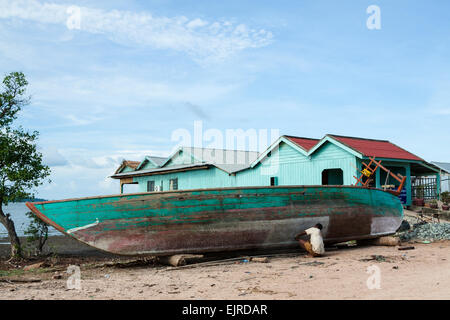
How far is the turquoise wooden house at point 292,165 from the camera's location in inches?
661

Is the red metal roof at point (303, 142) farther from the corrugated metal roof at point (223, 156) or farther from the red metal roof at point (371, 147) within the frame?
the corrugated metal roof at point (223, 156)

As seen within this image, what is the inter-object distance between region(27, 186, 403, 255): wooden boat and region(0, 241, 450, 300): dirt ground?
0.58 metres

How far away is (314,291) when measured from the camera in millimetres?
6035

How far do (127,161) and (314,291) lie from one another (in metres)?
24.2

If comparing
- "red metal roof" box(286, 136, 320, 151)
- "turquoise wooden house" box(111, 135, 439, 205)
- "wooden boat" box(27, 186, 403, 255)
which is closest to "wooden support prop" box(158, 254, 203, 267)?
"wooden boat" box(27, 186, 403, 255)

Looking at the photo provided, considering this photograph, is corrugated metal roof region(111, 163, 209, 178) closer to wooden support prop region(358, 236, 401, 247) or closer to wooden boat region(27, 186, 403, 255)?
wooden support prop region(358, 236, 401, 247)

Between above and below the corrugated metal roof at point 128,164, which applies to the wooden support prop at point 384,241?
below

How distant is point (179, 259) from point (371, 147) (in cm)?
1204

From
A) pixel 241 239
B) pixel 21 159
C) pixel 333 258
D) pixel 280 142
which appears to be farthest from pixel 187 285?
pixel 280 142

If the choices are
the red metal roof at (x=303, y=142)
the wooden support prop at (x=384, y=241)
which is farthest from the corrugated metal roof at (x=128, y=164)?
the wooden support prop at (x=384, y=241)

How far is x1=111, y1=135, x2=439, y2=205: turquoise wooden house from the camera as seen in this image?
1680 centimetres

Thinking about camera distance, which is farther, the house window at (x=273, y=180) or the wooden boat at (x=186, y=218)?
the house window at (x=273, y=180)
